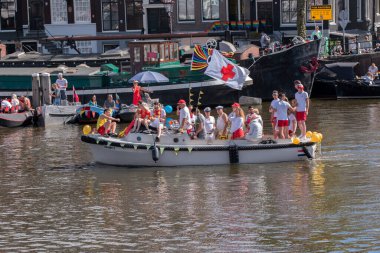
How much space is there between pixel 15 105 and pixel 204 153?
1787cm

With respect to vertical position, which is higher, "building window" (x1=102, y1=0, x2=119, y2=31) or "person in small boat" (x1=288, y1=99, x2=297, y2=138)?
"building window" (x1=102, y1=0, x2=119, y2=31)

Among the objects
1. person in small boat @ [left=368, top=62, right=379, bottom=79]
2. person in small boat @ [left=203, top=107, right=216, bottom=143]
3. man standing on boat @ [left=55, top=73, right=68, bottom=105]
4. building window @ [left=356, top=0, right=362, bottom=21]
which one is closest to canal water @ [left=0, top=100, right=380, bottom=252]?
person in small boat @ [left=203, top=107, right=216, bottom=143]

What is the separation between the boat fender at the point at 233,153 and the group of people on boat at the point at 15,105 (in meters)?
17.9

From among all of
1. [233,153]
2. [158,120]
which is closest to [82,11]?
[158,120]

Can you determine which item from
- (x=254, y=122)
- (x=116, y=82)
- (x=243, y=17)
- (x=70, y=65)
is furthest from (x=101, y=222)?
(x=243, y=17)

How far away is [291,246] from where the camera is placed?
968 inches

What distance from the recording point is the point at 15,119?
48781 millimetres

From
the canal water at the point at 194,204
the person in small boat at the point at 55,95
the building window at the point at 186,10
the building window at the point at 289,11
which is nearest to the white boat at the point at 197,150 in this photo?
the canal water at the point at 194,204

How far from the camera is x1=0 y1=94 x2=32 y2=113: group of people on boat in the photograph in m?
49.6

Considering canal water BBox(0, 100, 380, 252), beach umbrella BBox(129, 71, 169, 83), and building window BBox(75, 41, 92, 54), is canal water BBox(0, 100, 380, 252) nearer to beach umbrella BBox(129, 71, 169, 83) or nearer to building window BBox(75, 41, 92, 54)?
beach umbrella BBox(129, 71, 169, 83)

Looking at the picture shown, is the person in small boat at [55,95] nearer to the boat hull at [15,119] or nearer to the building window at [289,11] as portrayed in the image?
the boat hull at [15,119]

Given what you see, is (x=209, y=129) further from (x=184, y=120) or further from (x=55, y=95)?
(x=55, y=95)

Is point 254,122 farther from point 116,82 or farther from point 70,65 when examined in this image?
point 70,65

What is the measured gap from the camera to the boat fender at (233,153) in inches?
1342
